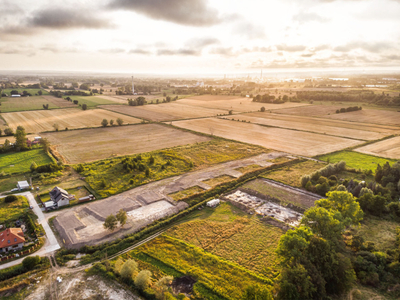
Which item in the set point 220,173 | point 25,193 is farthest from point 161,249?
point 25,193

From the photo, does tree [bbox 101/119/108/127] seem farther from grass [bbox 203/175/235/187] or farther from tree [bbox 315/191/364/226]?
tree [bbox 315/191/364/226]

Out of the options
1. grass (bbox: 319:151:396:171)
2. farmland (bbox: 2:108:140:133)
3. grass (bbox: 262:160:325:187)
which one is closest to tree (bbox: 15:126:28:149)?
farmland (bbox: 2:108:140:133)

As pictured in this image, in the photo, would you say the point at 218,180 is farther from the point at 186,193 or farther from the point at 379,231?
the point at 379,231

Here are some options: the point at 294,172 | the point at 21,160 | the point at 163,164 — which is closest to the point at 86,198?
the point at 163,164

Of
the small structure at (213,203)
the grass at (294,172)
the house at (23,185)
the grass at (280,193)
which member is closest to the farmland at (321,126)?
the grass at (294,172)

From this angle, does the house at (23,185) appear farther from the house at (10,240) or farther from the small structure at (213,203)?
the small structure at (213,203)

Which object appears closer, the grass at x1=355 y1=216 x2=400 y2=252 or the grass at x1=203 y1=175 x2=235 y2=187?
the grass at x1=355 y1=216 x2=400 y2=252

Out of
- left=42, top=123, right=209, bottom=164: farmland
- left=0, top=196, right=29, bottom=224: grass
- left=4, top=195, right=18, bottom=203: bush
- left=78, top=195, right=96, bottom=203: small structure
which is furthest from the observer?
left=42, top=123, right=209, bottom=164: farmland
